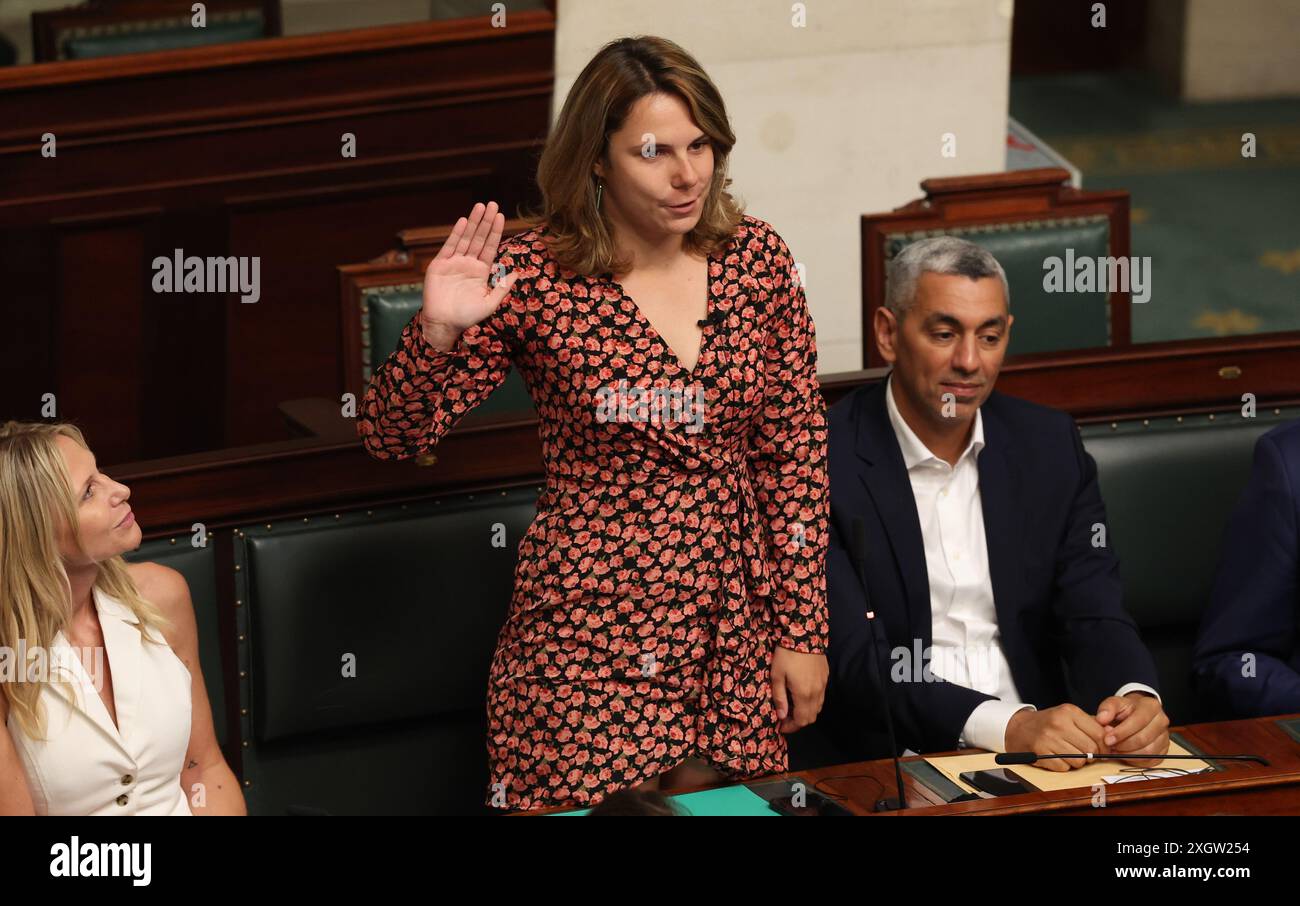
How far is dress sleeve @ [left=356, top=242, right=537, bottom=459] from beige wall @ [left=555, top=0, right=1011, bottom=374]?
239 cm

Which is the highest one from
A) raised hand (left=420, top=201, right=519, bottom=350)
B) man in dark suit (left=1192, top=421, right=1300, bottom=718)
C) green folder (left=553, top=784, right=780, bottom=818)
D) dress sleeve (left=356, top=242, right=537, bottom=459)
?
raised hand (left=420, top=201, right=519, bottom=350)

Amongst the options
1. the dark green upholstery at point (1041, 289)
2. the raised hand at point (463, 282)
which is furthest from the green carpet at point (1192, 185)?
the raised hand at point (463, 282)

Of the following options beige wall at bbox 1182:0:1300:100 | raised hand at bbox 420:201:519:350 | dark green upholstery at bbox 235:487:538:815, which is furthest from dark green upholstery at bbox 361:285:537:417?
beige wall at bbox 1182:0:1300:100

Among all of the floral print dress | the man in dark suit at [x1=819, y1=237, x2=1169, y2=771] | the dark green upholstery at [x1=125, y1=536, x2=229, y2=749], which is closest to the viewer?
the floral print dress

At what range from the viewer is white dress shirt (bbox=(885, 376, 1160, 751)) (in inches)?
108

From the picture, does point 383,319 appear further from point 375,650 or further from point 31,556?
point 31,556

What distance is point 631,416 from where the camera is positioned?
224 cm

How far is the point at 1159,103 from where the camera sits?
8.18 meters

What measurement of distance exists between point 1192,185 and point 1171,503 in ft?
14.5

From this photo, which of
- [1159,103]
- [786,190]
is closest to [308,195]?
[786,190]

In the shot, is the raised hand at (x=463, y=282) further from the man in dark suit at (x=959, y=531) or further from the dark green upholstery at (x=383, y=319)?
the dark green upholstery at (x=383, y=319)

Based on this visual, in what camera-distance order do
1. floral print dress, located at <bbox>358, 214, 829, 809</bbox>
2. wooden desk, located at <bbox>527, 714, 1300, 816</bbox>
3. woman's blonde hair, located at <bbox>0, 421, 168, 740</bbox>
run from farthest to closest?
floral print dress, located at <bbox>358, 214, 829, 809</bbox>, woman's blonde hair, located at <bbox>0, 421, 168, 740</bbox>, wooden desk, located at <bbox>527, 714, 1300, 816</bbox>

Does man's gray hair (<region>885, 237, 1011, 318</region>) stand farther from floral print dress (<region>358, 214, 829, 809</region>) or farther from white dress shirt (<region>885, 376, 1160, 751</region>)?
floral print dress (<region>358, 214, 829, 809</region>)
